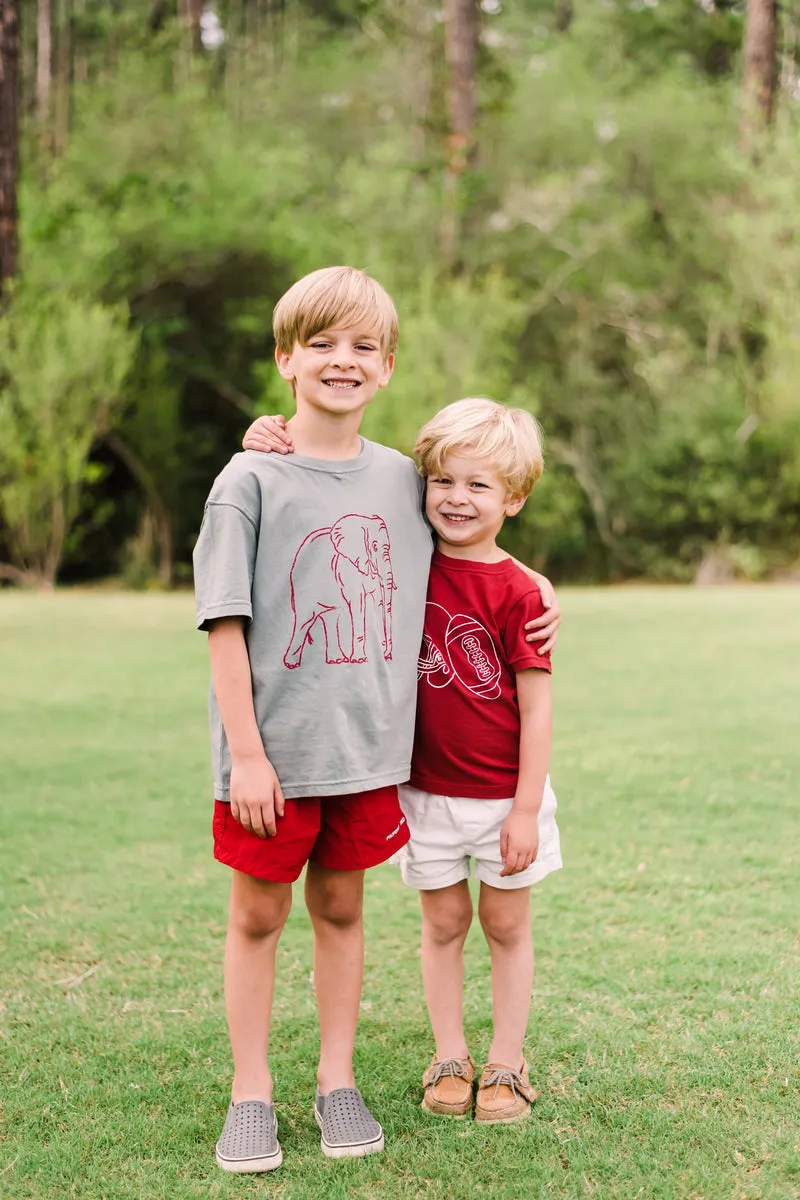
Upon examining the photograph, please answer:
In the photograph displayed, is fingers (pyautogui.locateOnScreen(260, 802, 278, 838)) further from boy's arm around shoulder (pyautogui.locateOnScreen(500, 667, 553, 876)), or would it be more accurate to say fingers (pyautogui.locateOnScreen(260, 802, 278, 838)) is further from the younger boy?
boy's arm around shoulder (pyautogui.locateOnScreen(500, 667, 553, 876))

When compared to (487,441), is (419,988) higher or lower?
lower

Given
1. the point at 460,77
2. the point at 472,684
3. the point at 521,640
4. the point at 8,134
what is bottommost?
the point at 472,684

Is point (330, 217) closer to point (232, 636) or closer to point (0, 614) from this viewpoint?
point (0, 614)

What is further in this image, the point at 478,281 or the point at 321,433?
the point at 478,281

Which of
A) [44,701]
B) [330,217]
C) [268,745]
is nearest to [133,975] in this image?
[268,745]

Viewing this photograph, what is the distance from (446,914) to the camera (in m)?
2.63

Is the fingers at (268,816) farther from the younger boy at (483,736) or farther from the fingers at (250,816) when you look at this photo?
the younger boy at (483,736)

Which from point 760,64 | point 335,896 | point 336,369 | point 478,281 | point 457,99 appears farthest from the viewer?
point 760,64

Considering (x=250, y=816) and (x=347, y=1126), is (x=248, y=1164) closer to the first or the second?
(x=347, y=1126)

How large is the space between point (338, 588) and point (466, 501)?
0.34 m

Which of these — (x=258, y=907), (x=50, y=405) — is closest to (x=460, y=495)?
(x=258, y=907)

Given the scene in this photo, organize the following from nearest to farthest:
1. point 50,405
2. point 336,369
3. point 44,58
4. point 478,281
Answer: point 336,369, point 50,405, point 478,281, point 44,58

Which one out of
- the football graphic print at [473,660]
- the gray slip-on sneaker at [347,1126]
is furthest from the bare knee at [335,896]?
the football graphic print at [473,660]

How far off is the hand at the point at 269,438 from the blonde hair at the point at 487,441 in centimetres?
30
